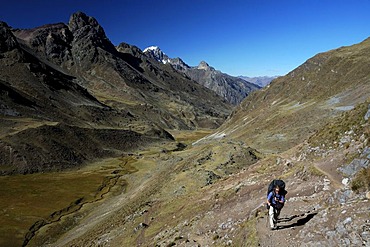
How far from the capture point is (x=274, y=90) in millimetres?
150250

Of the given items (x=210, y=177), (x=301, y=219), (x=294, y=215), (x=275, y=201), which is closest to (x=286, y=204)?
(x=294, y=215)

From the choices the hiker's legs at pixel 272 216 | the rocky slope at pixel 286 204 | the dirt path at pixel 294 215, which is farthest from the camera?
the hiker's legs at pixel 272 216

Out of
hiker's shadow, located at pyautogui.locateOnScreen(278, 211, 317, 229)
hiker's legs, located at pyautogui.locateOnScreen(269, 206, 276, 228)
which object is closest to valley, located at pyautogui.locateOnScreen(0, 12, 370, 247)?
hiker's shadow, located at pyautogui.locateOnScreen(278, 211, 317, 229)

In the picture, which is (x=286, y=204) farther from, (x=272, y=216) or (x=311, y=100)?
(x=311, y=100)

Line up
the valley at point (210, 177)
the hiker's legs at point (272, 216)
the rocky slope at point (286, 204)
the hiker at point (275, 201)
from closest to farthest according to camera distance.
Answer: the rocky slope at point (286, 204) < the hiker at point (275, 201) < the hiker's legs at point (272, 216) < the valley at point (210, 177)

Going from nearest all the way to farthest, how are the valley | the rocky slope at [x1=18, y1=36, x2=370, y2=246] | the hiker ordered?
the rocky slope at [x1=18, y1=36, x2=370, y2=246] → the hiker → the valley

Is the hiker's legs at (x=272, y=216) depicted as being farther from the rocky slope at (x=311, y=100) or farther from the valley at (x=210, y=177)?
the rocky slope at (x=311, y=100)

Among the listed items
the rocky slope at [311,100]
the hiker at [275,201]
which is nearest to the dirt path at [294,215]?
the hiker at [275,201]

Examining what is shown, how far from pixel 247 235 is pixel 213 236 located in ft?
13.1

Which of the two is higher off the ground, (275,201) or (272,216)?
(275,201)

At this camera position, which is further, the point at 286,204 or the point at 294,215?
the point at 286,204

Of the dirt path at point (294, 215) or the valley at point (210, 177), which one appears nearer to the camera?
the dirt path at point (294, 215)

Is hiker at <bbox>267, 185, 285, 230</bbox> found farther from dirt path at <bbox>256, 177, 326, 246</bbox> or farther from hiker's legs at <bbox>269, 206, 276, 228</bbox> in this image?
dirt path at <bbox>256, 177, 326, 246</bbox>

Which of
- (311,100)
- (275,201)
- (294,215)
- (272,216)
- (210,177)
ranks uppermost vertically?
(311,100)
